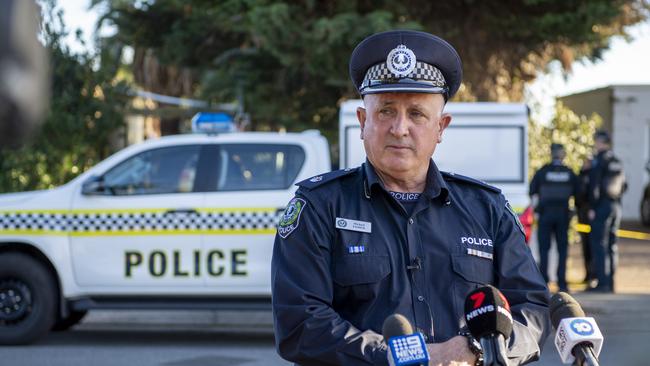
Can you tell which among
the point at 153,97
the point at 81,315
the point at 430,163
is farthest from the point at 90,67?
the point at 430,163

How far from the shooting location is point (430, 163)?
251 centimetres

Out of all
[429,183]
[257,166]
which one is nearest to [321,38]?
[257,166]

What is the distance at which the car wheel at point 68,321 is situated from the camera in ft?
31.7

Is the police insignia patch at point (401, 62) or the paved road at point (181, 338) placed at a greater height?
the police insignia patch at point (401, 62)

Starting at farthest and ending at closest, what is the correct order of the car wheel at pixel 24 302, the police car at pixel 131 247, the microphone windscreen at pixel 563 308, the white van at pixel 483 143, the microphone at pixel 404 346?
the white van at pixel 483 143 < the police car at pixel 131 247 < the car wheel at pixel 24 302 < the microphone windscreen at pixel 563 308 < the microphone at pixel 404 346

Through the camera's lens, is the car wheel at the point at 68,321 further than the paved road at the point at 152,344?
Yes

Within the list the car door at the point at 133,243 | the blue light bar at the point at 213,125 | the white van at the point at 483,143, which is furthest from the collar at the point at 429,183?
the white van at the point at 483,143

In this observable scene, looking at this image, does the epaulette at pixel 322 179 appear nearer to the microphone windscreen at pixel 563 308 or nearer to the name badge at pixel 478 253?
the name badge at pixel 478 253

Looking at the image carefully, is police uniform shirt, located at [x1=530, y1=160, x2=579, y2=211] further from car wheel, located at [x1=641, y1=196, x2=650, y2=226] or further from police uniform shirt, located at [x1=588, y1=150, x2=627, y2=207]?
car wheel, located at [x1=641, y1=196, x2=650, y2=226]

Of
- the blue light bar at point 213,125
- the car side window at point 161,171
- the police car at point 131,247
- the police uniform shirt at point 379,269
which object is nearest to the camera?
the police uniform shirt at point 379,269

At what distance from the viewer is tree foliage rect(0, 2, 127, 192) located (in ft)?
41.3

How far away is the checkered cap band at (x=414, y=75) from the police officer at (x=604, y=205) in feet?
32.1

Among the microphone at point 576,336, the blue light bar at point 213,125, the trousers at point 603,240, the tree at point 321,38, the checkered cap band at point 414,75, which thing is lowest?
the trousers at point 603,240

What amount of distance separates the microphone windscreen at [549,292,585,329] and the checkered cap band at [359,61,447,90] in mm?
583
